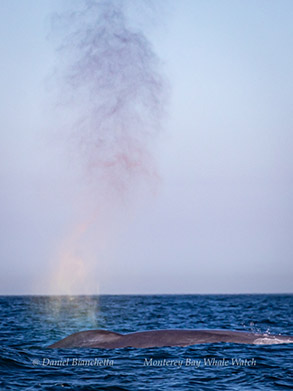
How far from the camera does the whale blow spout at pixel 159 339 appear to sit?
16078mm

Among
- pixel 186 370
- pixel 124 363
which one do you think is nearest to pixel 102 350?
pixel 124 363

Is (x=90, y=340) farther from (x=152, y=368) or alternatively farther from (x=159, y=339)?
(x=152, y=368)

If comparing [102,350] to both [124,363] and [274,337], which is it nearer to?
[124,363]

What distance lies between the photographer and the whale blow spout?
52.7ft

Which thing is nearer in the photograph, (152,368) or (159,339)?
(152,368)

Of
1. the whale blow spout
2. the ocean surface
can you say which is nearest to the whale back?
the whale blow spout

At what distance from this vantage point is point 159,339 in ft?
53.7

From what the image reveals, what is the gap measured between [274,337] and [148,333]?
4341 millimetres

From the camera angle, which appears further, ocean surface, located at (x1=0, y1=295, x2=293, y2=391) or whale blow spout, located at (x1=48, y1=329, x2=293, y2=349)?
whale blow spout, located at (x1=48, y1=329, x2=293, y2=349)

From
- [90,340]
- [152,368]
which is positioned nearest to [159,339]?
[90,340]

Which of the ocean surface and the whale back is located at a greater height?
the whale back

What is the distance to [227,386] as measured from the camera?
38.1 ft

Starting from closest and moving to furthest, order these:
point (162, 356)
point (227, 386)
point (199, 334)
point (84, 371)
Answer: point (227, 386) → point (84, 371) → point (162, 356) → point (199, 334)

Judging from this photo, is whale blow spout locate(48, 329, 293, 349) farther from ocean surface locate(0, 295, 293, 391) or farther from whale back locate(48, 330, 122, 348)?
ocean surface locate(0, 295, 293, 391)
